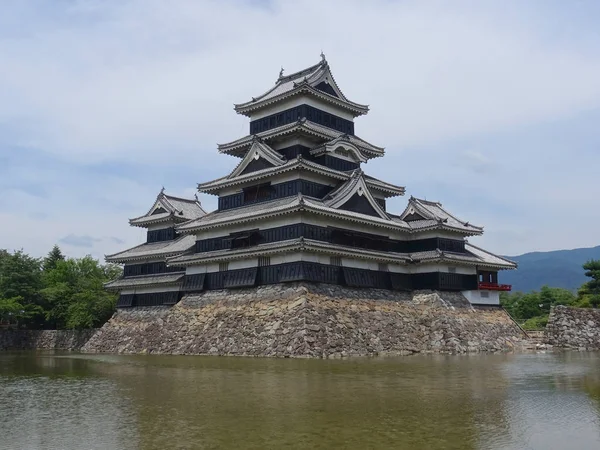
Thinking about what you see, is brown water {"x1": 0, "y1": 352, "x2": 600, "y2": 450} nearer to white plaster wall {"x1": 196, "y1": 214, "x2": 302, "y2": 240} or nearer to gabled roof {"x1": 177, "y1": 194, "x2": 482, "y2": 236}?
gabled roof {"x1": 177, "y1": 194, "x2": 482, "y2": 236}

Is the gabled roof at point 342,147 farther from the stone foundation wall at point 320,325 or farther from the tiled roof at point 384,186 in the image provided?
the stone foundation wall at point 320,325

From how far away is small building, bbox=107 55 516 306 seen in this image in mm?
33719

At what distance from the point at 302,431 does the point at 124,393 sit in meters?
7.88

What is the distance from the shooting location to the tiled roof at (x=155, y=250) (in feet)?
143

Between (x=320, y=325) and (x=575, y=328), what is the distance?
56.8ft

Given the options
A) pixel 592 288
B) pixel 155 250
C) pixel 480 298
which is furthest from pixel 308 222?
pixel 592 288

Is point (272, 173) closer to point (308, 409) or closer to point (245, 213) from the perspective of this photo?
point (245, 213)

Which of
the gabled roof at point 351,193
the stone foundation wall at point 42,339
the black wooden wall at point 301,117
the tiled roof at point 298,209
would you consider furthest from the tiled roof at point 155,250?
the gabled roof at point 351,193

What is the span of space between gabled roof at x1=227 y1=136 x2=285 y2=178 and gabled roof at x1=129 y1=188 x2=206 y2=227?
9.66 metres

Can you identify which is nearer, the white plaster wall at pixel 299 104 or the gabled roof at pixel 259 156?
the gabled roof at pixel 259 156

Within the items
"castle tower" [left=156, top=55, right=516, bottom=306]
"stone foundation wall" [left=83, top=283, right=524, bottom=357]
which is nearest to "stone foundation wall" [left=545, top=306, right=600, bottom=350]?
"stone foundation wall" [left=83, top=283, right=524, bottom=357]

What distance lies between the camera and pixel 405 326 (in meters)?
34.0

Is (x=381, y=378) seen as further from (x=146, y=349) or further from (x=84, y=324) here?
(x=84, y=324)

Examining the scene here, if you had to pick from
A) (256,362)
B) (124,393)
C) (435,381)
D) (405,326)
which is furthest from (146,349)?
(435,381)
